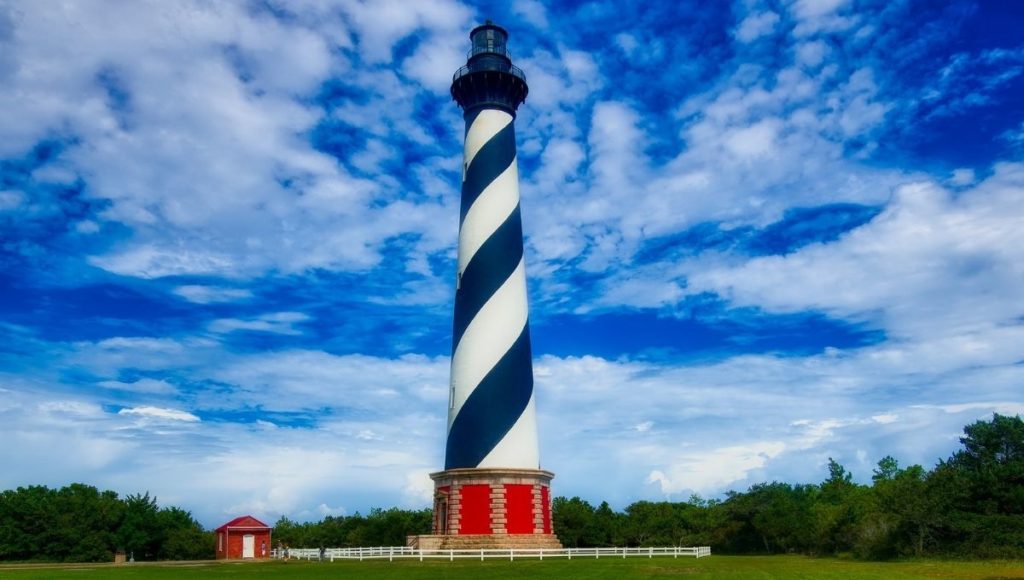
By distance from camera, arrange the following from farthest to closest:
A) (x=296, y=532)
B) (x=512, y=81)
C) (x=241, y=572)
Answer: (x=296, y=532) < (x=512, y=81) < (x=241, y=572)

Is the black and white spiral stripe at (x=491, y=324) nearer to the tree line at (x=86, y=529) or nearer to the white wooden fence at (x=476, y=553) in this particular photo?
the white wooden fence at (x=476, y=553)

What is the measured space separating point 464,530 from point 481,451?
3824mm

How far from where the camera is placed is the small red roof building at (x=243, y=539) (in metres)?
→ 46.1

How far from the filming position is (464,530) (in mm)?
38156

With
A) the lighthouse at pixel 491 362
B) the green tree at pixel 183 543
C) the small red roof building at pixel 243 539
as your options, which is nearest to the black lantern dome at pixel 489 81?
the lighthouse at pixel 491 362

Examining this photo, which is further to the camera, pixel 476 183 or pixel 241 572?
pixel 476 183

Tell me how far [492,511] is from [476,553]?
9.72 ft

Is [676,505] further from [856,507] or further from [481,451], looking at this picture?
[481,451]

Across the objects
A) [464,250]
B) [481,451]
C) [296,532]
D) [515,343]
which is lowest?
[296,532]

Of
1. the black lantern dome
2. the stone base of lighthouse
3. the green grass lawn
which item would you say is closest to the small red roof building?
the stone base of lighthouse

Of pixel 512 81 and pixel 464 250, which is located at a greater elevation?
pixel 512 81

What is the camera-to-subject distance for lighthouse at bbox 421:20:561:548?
126ft

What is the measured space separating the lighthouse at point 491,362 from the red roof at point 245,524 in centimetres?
1290

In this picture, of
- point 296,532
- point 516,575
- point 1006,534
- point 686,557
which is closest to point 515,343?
point 686,557
